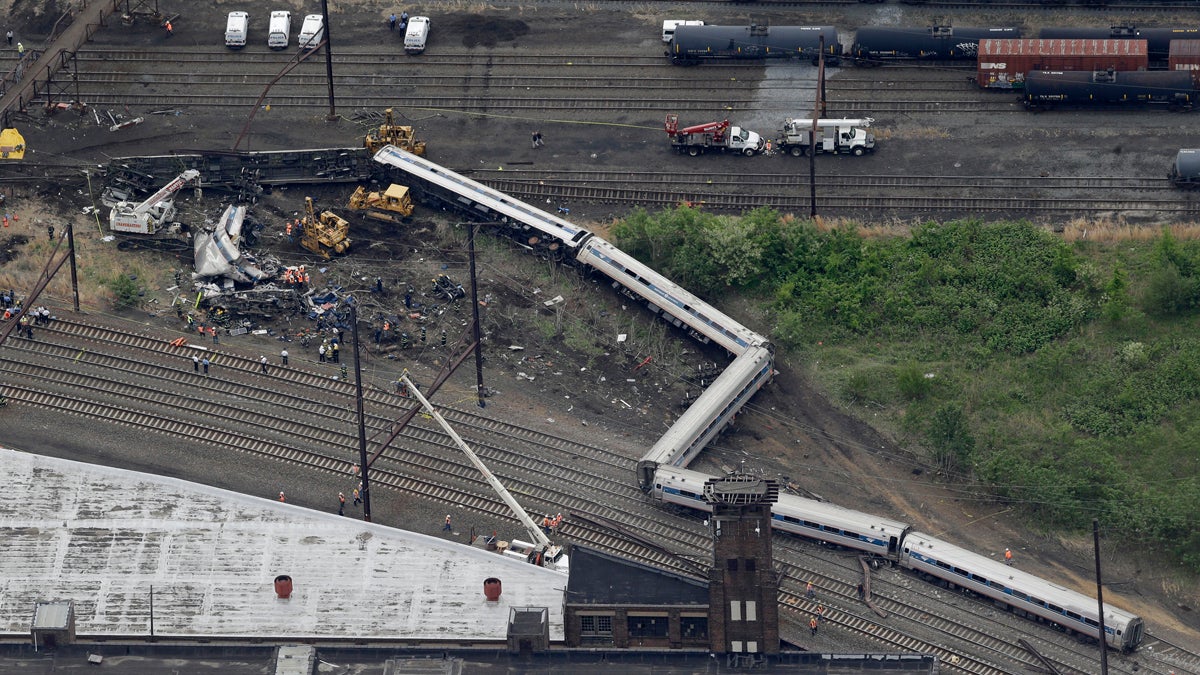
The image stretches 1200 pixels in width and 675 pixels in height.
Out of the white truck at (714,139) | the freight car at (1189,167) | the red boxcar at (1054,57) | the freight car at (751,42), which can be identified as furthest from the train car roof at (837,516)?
the freight car at (751,42)

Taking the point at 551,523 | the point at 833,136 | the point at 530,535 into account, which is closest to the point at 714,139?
the point at 833,136

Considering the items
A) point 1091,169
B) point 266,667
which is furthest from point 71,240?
point 1091,169

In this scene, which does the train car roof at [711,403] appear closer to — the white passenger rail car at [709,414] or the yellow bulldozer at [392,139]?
the white passenger rail car at [709,414]

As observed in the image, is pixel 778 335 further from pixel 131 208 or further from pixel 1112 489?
pixel 131 208

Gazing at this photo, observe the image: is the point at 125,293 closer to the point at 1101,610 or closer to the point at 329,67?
the point at 329,67

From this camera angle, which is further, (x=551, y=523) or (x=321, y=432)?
(x=321, y=432)
